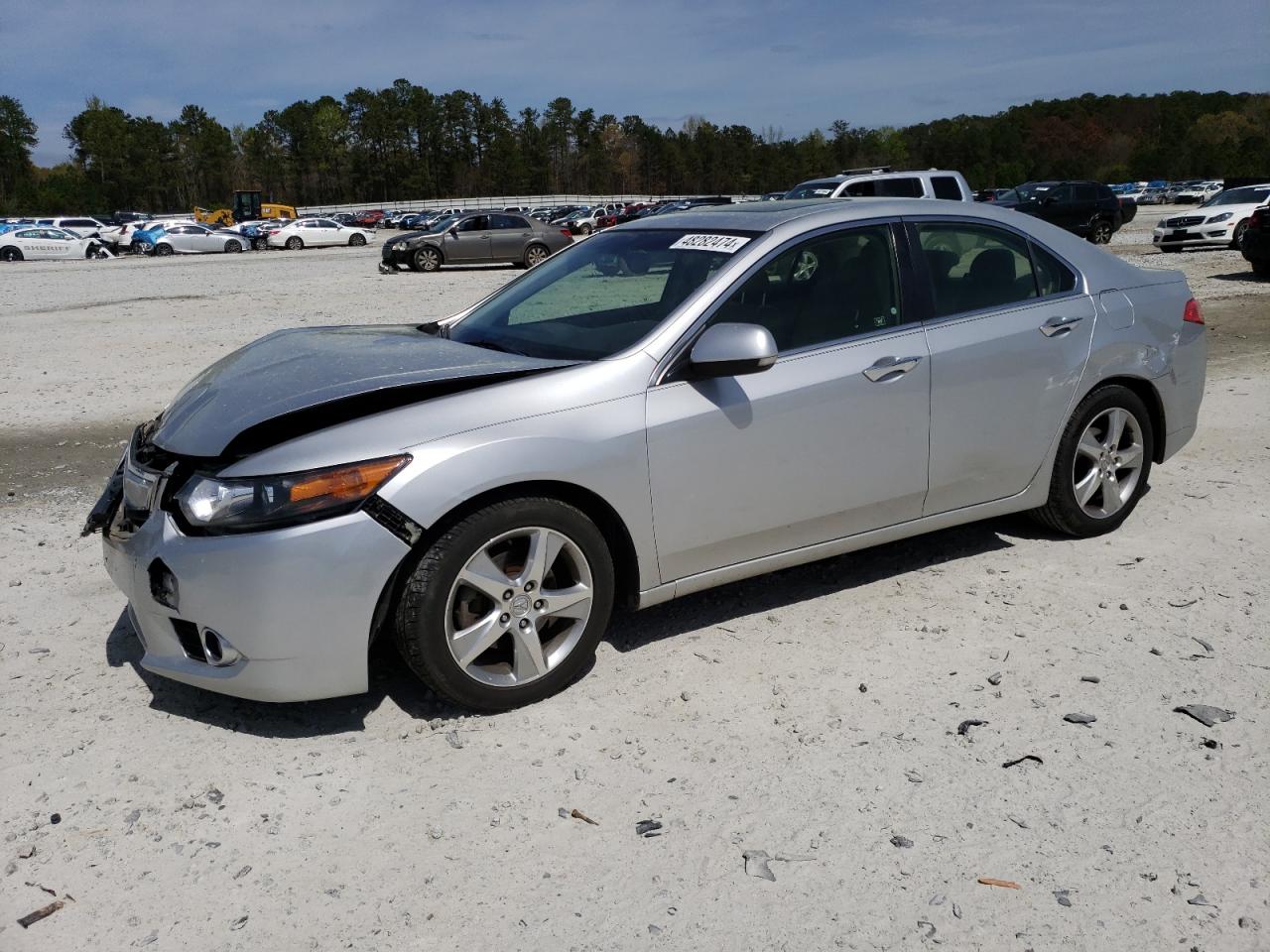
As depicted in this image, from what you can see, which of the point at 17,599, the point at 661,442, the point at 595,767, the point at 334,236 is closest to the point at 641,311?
the point at 661,442

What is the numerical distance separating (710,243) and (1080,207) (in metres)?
27.3

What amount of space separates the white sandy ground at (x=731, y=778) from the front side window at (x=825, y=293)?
119cm

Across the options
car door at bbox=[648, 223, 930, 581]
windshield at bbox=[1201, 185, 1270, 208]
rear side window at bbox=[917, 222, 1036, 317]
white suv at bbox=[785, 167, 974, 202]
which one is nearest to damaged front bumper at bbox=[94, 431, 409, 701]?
car door at bbox=[648, 223, 930, 581]

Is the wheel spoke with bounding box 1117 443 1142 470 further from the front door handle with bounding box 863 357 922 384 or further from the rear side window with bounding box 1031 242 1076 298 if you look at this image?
the front door handle with bounding box 863 357 922 384

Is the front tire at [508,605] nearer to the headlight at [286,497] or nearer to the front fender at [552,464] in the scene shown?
the front fender at [552,464]

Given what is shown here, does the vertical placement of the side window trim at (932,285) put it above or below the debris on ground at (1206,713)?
above

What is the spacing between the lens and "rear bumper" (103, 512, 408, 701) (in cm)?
327

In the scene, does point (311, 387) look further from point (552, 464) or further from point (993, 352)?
point (993, 352)

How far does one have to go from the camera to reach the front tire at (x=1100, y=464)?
4.99 meters

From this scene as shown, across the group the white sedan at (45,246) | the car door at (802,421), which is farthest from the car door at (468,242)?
the car door at (802,421)

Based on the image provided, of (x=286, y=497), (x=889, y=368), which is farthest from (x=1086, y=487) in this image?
(x=286, y=497)

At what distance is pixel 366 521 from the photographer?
131 inches

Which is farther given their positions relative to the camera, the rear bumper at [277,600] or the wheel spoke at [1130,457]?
the wheel spoke at [1130,457]

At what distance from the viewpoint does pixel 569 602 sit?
374 centimetres
